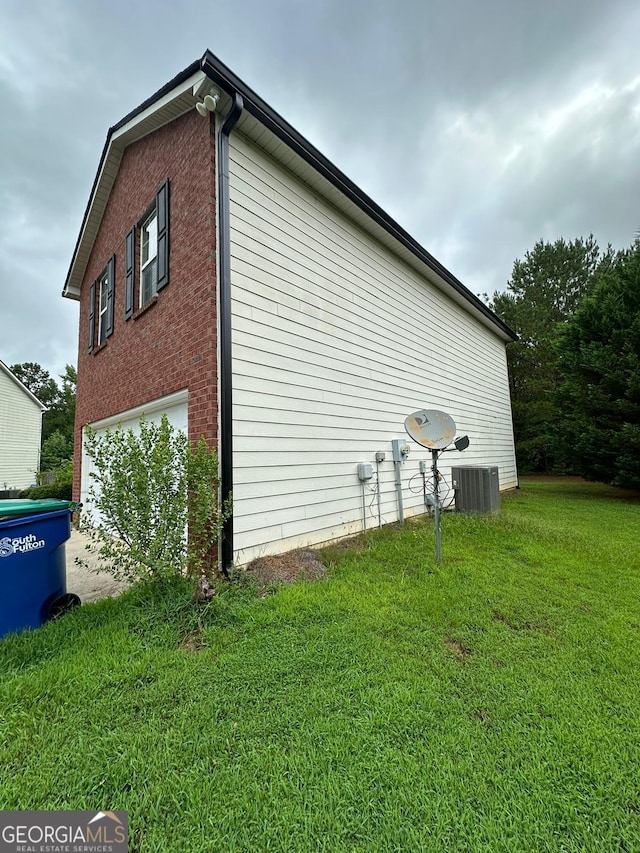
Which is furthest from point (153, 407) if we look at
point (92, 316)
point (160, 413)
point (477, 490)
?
point (477, 490)

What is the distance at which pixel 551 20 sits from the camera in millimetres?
7070

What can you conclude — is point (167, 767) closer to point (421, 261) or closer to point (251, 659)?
point (251, 659)

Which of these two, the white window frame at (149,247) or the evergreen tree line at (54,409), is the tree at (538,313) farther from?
the evergreen tree line at (54,409)

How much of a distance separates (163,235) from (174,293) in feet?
3.47

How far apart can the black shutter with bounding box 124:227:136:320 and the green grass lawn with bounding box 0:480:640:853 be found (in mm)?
4697

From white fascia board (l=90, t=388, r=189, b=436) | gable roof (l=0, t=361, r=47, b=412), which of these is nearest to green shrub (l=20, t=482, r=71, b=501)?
white fascia board (l=90, t=388, r=189, b=436)

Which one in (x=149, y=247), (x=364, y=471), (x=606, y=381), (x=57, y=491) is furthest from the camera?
(x=57, y=491)

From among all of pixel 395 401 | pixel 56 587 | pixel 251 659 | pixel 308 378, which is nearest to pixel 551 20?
pixel 395 401

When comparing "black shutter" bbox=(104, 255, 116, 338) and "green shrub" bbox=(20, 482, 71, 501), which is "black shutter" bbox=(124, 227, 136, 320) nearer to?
"black shutter" bbox=(104, 255, 116, 338)

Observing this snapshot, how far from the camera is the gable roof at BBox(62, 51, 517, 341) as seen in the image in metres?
4.07

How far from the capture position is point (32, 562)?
2928 mm

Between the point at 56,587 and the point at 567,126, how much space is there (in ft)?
55.8

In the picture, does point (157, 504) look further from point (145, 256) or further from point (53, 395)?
point (53, 395)

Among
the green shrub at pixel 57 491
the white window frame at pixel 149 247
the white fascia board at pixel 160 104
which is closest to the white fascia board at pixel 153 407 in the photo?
the white window frame at pixel 149 247
